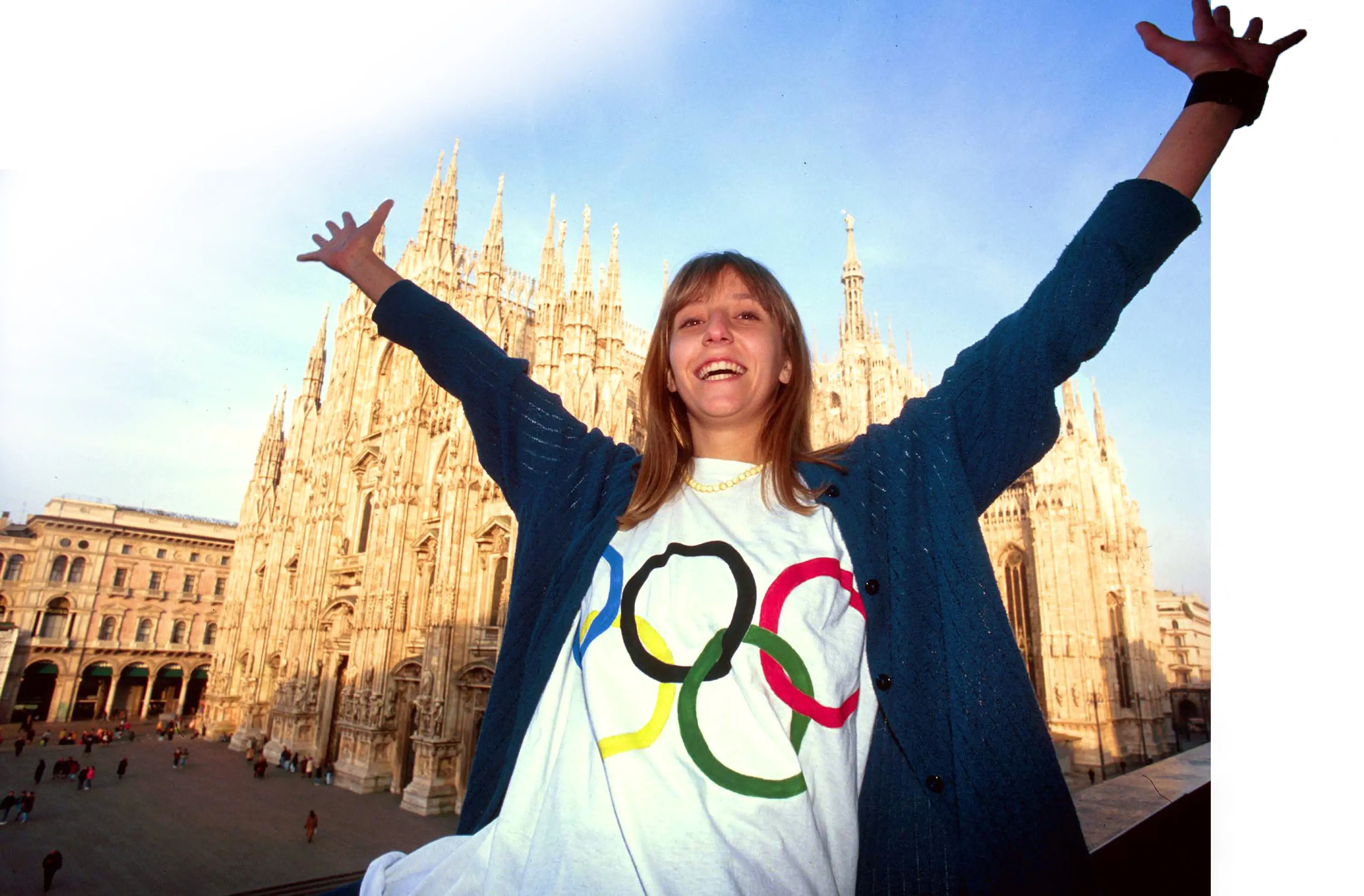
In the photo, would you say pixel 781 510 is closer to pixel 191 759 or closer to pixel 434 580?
pixel 434 580

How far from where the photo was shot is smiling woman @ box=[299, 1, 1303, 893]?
124cm

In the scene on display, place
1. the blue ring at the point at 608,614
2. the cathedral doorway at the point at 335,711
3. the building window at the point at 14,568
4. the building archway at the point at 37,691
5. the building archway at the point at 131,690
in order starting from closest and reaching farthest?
1. the blue ring at the point at 608,614
2. the cathedral doorway at the point at 335,711
3. the building window at the point at 14,568
4. the building archway at the point at 37,691
5. the building archway at the point at 131,690

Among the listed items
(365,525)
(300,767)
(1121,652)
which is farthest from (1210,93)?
(1121,652)

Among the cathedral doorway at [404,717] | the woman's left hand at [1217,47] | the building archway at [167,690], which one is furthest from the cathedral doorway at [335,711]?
the building archway at [167,690]

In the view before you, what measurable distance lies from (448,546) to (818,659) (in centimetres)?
1912

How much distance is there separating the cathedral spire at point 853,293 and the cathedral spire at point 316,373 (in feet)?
84.9

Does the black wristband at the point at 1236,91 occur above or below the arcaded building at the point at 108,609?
above

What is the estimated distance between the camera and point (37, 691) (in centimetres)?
3706

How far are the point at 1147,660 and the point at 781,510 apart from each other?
33.8 meters

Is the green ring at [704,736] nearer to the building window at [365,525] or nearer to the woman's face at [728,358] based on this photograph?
the woman's face at [728,358]

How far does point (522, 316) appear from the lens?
1062 inches

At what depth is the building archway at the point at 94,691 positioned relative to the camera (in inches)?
1496

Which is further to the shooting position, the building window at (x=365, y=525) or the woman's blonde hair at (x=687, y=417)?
the building window at (x=365, y=525)

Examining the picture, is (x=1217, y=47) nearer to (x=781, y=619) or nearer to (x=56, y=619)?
(x=781, y=619)
